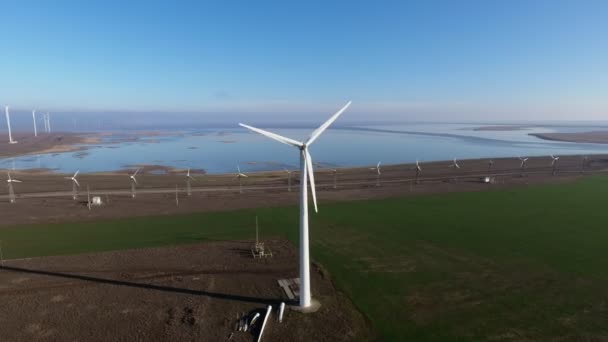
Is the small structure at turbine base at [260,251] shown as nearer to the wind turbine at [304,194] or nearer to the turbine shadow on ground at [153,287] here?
the turbine shadow on ground at [153,287]

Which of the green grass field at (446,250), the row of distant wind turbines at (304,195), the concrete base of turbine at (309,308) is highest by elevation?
the row of distant wind turbines at (304,195)

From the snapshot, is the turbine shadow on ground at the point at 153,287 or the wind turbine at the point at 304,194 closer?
the wind turbine at the point at 304,194

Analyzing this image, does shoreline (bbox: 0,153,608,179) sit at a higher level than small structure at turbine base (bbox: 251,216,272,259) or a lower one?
higher

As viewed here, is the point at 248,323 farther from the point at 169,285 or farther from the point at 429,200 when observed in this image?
the point at 429,200

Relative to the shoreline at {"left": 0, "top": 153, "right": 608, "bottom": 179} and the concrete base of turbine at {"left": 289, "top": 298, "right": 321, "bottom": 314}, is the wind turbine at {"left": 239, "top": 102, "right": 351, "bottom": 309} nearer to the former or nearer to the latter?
the concrete base of turbine at {"left": 289, "top": 298, "right": 321, "bottom": 314}

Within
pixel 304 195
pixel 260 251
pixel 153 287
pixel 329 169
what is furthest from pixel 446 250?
pixel 329 169

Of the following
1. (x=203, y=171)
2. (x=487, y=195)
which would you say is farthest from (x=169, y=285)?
(x=203, y=171)

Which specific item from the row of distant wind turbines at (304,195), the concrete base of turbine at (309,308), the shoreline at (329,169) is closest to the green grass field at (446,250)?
the concrete base of turbine at (309,308)

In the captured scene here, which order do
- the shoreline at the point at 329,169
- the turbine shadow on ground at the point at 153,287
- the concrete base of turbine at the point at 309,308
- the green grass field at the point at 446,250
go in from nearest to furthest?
the green grass field at the point at 446,250
the concrete base of turbine at the point at 309,308
the turbine shadow on ground at the point at 153,287
the shoreline at the point at 329,169

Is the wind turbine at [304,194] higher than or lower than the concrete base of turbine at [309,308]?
higher

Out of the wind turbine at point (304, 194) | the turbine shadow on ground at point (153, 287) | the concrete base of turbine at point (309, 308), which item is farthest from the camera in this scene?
the turbine shadow on ground at point (153, 287)

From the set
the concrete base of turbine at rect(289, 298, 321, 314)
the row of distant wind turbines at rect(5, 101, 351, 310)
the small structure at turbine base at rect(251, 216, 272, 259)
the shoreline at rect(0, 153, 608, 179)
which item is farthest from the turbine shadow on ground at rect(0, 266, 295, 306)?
the shoreline at rect(0, 153, 608, 179)
